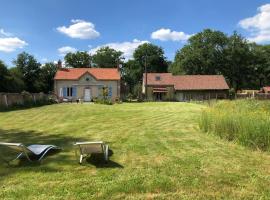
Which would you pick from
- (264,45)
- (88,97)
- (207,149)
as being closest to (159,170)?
(207,149)

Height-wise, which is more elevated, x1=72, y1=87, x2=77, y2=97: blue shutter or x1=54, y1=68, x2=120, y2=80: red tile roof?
x1=54, y1=68, x2=120, y2=80: red tile roof

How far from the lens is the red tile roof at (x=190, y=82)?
57094 mm

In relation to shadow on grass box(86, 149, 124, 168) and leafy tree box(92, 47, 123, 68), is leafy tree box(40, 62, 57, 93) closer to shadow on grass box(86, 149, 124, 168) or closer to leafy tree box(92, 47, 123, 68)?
leafy tree box(92, 47, 123, 68)

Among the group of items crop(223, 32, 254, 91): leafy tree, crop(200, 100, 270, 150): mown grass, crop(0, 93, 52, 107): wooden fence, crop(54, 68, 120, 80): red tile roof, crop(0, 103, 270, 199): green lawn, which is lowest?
crop(0, 103, 270, 199): green lawn

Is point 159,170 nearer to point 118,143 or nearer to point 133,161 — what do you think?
point 133,161

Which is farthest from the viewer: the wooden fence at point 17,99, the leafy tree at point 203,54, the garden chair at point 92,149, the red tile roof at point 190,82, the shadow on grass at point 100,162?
the leafy tree at point 203,54

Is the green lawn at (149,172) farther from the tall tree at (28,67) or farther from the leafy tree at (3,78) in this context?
the tall tree at (28,67)

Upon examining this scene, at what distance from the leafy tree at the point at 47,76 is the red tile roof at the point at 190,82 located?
65.3 feet

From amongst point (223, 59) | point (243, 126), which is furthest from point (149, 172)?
point (223, 59)

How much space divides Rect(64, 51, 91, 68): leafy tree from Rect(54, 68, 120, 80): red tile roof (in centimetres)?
3357

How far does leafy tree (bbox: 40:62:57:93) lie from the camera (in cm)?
6700

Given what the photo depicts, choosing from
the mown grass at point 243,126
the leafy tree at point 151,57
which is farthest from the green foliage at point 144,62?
the mown grass at point 243,126

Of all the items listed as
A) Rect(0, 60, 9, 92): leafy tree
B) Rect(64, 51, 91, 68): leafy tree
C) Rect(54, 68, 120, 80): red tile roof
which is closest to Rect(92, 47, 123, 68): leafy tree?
Rect(64, 51, 91, 68): leafy tree

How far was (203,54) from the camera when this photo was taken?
70438 mm
